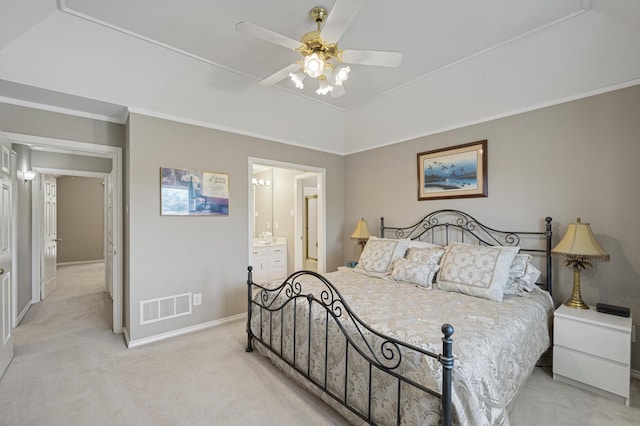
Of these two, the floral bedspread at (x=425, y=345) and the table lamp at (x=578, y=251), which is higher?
the table lamp at (x=578, y=251)

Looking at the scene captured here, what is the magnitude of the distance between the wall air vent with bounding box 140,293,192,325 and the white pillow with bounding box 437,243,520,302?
2.87 meters

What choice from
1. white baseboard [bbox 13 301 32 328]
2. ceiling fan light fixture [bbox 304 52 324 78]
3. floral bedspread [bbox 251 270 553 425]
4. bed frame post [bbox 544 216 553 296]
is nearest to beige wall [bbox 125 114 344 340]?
floral bedspread [bbox 251 270 553 425]

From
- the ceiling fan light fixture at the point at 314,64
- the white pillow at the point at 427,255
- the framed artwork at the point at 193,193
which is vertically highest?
the ceiling fan light fixture at the point at 314,64

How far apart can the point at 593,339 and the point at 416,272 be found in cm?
138

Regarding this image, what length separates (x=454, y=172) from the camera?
139 inches

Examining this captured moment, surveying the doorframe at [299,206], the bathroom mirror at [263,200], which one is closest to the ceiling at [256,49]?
the doorframe at [299,206]

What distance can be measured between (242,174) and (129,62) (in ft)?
5.44

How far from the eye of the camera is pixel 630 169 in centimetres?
240

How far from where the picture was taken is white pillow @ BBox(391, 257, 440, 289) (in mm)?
2861

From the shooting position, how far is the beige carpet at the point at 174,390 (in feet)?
6.34

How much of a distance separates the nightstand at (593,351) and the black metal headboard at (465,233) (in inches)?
22.7

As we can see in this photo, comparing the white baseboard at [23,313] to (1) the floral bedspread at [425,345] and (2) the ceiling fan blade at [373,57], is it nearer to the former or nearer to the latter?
(1) the floral bedspread at [425,345]

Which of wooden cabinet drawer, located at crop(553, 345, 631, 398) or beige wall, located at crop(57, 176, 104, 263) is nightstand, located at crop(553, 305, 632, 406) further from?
beige wall, located at crop(57, 176, 104, 263)

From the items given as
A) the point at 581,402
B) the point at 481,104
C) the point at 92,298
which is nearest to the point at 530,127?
the point at 481,104
